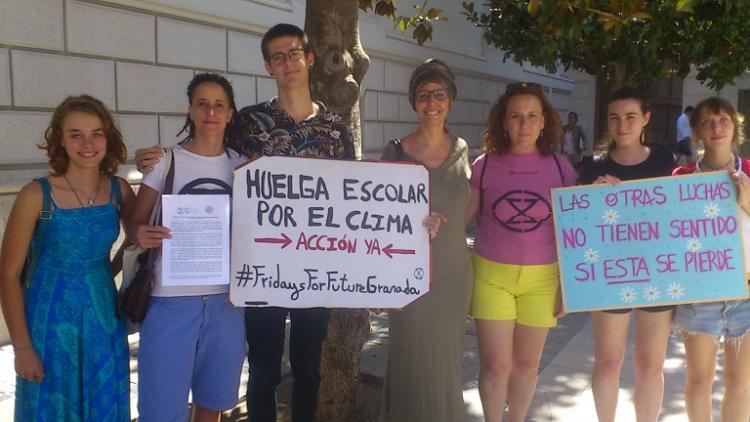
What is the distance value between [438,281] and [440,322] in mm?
198

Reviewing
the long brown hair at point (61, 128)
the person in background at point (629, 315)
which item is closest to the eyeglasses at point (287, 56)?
the long brown hair at point (61, 128)

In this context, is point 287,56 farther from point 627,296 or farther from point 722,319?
point 722,319

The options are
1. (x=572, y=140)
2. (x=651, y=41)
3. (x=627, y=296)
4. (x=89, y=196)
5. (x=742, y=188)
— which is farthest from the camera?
(x=572, y=140)

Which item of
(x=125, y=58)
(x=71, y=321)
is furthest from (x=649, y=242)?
(x=125, y=58)

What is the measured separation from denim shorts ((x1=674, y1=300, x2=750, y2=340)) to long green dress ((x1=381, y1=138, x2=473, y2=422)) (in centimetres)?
108

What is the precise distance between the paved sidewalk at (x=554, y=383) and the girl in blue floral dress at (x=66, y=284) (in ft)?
4.99

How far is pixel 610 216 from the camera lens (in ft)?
9.92

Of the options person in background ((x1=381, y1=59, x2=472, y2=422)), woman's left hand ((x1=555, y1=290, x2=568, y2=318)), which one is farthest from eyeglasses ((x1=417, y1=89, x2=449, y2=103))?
woman's left hand ((x1=555, y1=290, x2=568, y2=318))

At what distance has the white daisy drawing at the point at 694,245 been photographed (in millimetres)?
3002

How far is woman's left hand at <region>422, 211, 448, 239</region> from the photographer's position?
2852 millimetres

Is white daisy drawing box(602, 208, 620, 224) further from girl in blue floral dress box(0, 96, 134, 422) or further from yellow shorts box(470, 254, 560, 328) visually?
girl in blue floral dress box(0, 96, 134, 422)

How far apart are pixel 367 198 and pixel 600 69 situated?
353 inches

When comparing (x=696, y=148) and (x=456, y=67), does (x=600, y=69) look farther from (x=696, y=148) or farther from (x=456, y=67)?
(x=696, y=148)

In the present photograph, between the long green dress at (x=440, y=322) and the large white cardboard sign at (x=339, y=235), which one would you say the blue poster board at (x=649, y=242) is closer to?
the long green dress at (x=440, y=322)
